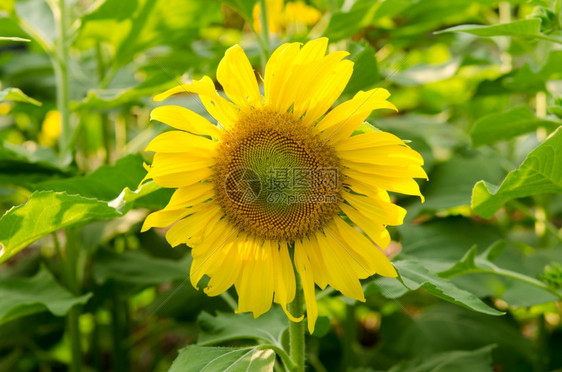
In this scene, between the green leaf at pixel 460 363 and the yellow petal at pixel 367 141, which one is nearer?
the yellow petal at pixel 367 141

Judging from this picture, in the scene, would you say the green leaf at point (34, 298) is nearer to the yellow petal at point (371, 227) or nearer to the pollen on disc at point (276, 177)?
the pollen on disc at point (276, 177)

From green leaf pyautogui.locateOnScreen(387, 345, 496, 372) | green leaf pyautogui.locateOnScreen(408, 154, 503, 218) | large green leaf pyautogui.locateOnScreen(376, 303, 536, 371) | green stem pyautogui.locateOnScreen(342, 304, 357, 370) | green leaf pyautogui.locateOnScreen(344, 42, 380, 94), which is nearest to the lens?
green leaf pyautogui.locateOnScreen(344, 42, 380, 94)

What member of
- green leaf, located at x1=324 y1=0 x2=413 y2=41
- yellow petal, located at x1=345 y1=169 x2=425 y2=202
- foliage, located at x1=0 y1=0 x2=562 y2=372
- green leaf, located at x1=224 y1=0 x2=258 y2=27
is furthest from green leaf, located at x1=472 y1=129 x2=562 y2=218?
green leaf, located at x1=224 y1=0 x2=258 y2=27

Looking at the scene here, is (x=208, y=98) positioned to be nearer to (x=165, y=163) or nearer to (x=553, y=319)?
(x=165, y=163)

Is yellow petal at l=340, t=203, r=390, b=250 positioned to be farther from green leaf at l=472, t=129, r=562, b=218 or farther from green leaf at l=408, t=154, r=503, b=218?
green leaf at l=408, t=154, r=503, b=218

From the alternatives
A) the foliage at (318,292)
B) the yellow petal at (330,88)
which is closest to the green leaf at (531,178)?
the foliage at (318,292)
